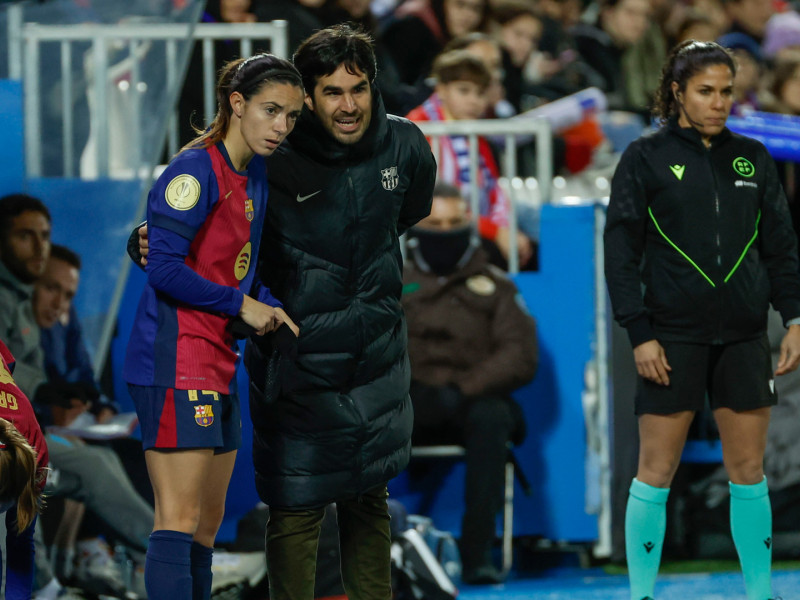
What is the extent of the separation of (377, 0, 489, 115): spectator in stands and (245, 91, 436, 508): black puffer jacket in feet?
14.2

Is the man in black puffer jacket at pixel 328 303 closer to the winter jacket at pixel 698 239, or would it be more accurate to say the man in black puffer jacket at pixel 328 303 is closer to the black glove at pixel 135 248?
the black glove at pixel 135 248

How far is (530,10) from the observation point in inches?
343

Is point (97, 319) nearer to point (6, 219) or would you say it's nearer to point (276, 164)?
point (6, 219)

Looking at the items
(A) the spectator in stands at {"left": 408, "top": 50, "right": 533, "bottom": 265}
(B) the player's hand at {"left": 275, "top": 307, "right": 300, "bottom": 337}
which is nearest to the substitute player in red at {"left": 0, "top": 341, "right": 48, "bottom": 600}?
(B) the player's hand at {"left": 275, "top": 307, "right": 300, "bottom": 337}

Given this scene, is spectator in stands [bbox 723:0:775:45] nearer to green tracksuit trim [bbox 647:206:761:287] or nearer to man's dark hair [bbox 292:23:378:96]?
green tracksuit trim [bbox 647:206:761:287]

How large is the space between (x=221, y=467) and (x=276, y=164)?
81 cm

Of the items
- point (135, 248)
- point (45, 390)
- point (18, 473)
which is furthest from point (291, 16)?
point (18, 473)

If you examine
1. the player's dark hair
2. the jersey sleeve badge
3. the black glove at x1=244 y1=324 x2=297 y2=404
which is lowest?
the player's dark hair

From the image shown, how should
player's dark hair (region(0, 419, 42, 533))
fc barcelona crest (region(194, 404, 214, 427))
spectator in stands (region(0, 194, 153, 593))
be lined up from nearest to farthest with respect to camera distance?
player's dark hair (region(0, 419, 42, 533)) < fc barcelona crest (region(194, 404, 214, 427)) < spectator in stands (region(0, 194, 153, 593))

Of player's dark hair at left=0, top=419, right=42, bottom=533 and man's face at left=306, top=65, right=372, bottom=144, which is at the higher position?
man's face at left=306, top=65, right=372, bottom=144

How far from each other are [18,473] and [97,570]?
5.37ft

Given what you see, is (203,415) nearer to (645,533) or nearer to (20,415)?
(20,415)

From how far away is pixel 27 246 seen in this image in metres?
4.84

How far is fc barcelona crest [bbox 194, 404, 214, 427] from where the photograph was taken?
3.23 m
